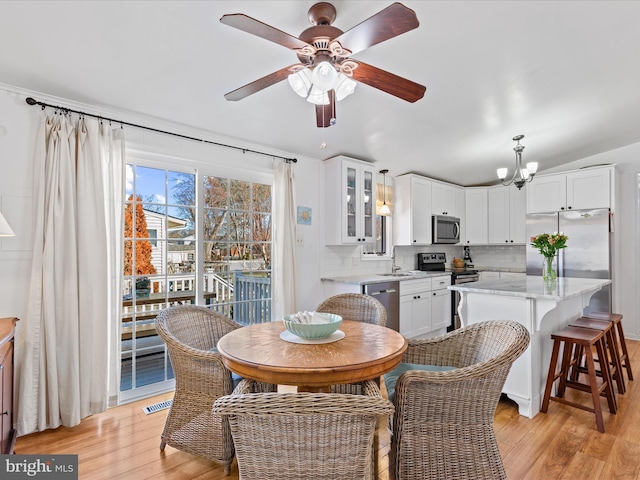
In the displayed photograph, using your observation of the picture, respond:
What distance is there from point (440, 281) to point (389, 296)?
1.20 metres

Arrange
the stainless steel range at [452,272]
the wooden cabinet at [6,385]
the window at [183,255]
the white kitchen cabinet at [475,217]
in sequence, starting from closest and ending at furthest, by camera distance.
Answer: the wooden cabinet at [6,385]
the window at [183,255]
the stainless steel range at [452,272]
the white kitchen cabinet at [475,217]

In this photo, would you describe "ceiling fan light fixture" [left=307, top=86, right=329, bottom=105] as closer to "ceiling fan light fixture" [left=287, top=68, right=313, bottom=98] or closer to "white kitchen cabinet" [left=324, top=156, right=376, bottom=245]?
"ceiling fan light fixture" [left=287, top=68, right=313, bottom=98]

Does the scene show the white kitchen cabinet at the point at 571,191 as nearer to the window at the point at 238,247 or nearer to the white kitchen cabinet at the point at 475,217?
the white kitchen cabinet at the point at 475,217

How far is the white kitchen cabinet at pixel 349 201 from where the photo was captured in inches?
158

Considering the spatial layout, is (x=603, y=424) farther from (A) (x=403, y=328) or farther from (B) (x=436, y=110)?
(B) (x=436, y=110)

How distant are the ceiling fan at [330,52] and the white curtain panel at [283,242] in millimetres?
1611

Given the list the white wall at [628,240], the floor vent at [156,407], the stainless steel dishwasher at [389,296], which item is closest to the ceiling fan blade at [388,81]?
the stainless steel dishwasher at [389,296]

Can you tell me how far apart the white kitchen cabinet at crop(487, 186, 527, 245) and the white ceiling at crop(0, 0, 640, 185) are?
68.0 inches

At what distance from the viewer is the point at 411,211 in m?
4.89

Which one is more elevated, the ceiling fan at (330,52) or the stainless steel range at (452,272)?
the ceiling fan at (330,52)

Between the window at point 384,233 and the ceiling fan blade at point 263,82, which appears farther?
the window at point 384,233

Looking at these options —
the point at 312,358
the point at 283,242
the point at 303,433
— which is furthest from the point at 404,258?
the point at 303,433

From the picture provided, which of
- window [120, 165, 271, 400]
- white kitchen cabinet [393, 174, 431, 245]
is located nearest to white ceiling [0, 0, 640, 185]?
window [120, 165, 271, 400]

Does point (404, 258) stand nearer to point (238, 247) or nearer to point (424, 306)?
point (424, 306)
